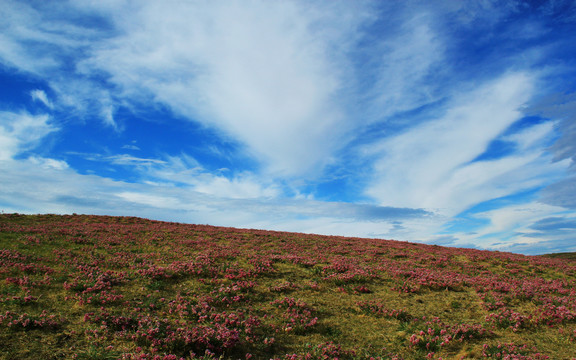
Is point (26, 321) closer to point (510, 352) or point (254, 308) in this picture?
point (254, 308)

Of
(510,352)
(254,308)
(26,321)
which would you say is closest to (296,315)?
(254,308)

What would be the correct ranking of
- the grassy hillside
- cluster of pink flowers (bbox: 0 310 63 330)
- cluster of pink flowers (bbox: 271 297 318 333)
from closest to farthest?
the grassy hillside
cluster of pink flowers (bbox: 0 310 63 330)
cluster of pink flowers (bbox: 271 297 318 333)

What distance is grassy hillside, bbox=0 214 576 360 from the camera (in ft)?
30.6

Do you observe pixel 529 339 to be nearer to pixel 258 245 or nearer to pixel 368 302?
pixel 368 302

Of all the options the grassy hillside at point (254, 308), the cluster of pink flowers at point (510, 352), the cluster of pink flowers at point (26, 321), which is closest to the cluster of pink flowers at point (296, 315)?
the grassy hillside at point (254, 308)

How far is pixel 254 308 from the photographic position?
1273cm

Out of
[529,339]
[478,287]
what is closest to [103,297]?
[529,339]

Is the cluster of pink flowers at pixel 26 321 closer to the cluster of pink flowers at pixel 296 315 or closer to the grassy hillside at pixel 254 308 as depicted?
the grassy hillside at pixel 254 308

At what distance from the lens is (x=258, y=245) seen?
90.8ft

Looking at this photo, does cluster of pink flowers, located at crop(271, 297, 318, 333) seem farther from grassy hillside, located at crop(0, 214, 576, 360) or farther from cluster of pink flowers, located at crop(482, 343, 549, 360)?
cluster of pink flowers, located at crop(482, 343, 549, 360)

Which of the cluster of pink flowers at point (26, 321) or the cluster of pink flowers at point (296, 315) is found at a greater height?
the cluster of pink flowers at point (296, 315)

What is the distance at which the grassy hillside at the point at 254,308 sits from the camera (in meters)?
9.31

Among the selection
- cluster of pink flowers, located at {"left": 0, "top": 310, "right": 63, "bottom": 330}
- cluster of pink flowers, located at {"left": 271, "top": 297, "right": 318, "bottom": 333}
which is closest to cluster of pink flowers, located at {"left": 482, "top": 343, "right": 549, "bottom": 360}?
cluster of pink flowers, located at {"left": 271, "top": 297, "right": 318, "bottom": 333}

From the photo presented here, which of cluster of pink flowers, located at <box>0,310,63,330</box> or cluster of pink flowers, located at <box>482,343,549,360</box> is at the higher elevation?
cluster of pink flowers, located at <box>482,343,549,360</box>
